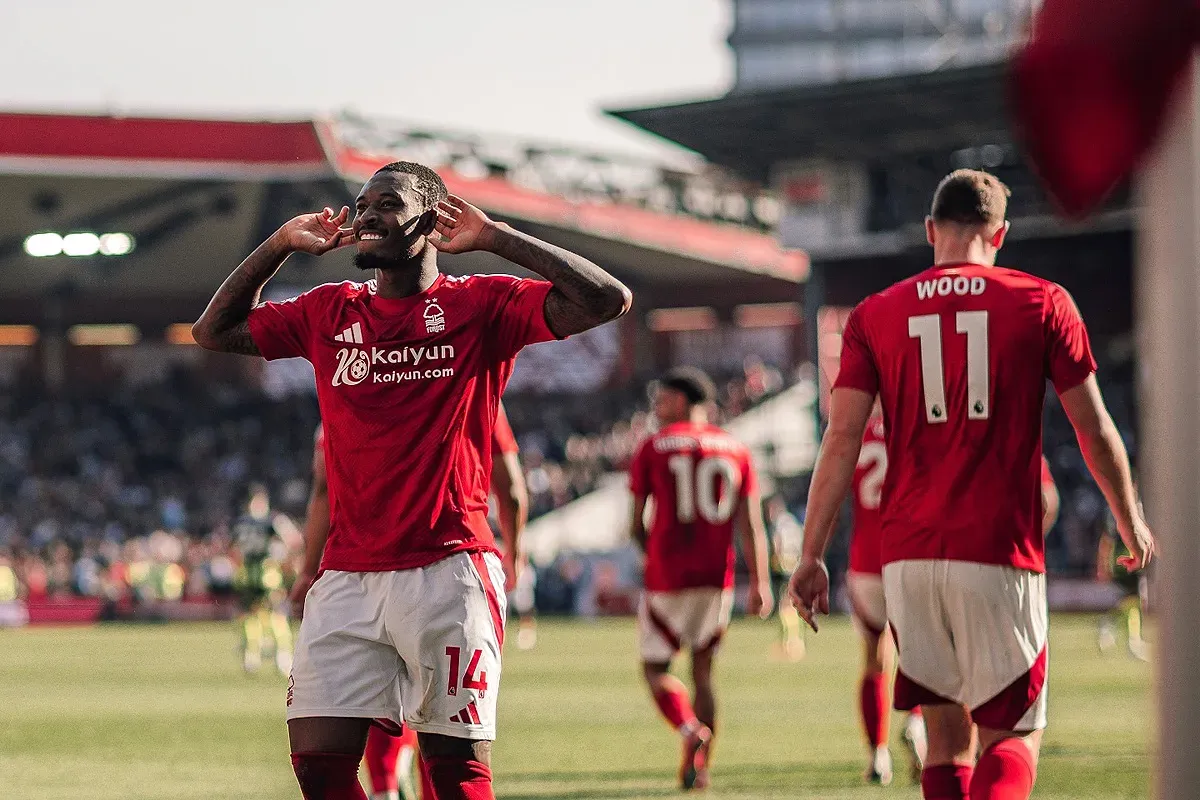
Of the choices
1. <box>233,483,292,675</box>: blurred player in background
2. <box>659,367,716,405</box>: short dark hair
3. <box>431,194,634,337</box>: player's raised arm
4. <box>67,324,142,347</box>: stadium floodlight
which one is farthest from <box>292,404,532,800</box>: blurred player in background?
<box>67,324,142,347</box>: stadium floodlight

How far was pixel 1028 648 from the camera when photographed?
202 inches

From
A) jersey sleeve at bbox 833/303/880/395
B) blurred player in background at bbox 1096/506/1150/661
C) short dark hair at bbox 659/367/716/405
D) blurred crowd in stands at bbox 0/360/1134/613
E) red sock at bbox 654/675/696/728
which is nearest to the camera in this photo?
jersey sleeve at bbox 833/303/880/395

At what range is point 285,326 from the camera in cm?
530

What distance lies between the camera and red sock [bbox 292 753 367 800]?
4922 millimetres

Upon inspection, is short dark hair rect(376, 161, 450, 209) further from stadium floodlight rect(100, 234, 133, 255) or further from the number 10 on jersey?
stadium floodlight rect(100, 234, 133, 255)

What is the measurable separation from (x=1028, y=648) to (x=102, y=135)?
3394cm

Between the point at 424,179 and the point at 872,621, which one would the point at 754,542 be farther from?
the point at 424,179

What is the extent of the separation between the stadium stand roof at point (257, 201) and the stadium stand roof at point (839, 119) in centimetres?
378

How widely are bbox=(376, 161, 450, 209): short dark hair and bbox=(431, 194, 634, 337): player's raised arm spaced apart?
0.18m

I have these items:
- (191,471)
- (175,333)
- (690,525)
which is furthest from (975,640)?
(175,333)

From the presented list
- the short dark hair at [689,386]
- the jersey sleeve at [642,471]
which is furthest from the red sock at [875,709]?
the short dark hair at [689,386]

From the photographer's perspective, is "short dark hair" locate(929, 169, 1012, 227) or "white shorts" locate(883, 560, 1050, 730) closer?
"white shorts" locate(883, 560, 1050, 730)

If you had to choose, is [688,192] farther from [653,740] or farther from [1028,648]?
[1028,648]

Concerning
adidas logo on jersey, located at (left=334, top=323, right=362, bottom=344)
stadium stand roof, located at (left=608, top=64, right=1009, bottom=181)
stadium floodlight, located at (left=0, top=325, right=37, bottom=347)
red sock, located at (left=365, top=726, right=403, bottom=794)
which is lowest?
red sock, located at (left=365, top=726, right=403, bottom=794)
